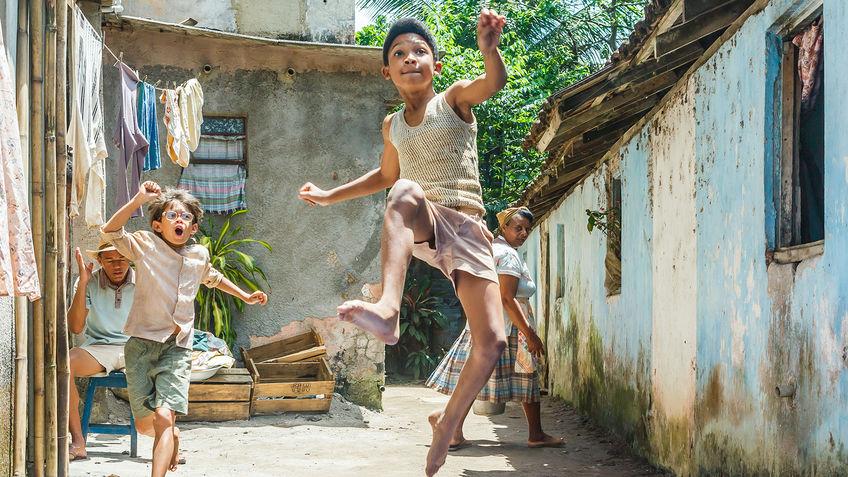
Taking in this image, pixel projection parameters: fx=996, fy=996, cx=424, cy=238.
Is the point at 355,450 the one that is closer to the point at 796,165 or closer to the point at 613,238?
the point at 613,238

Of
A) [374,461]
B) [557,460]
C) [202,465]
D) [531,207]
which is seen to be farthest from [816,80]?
[531,207]

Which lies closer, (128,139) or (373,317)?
(373,317)

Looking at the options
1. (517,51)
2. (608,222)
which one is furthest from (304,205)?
(517,51)

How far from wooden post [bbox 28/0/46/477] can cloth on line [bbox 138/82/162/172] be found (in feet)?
12.5

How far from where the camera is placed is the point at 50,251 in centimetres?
536

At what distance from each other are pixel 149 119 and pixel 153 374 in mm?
3917

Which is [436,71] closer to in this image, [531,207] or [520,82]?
[531,207]

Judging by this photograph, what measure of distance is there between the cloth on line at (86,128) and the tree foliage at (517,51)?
1349 centimetres

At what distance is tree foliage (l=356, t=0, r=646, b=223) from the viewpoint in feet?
74.8

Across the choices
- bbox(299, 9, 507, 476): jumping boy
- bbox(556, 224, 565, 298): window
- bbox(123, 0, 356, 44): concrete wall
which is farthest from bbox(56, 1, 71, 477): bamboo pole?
bbox(556, 224, 565, 298): window

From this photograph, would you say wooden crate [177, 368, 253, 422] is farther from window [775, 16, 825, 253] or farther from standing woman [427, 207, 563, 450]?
window [775, 16, 825, 253]

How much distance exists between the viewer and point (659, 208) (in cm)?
835

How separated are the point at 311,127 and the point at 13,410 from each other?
23.5 ft

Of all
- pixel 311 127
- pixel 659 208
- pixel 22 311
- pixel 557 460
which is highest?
pixel 311 127
